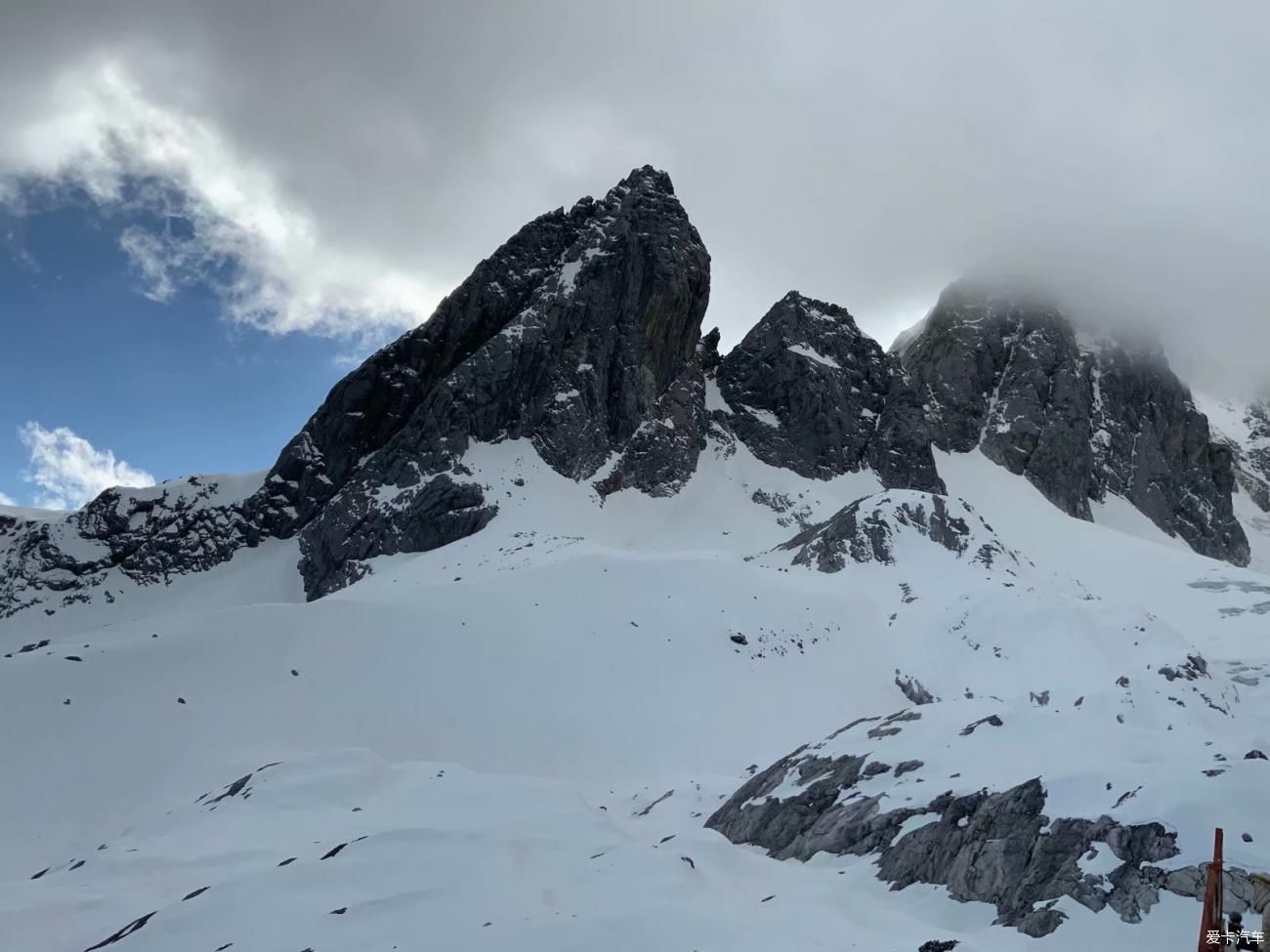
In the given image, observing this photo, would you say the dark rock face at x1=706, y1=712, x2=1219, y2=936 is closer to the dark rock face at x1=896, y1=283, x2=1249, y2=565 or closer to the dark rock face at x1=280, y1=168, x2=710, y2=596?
the dark rock face at x1=280, y1=168, x2=710, y2=596

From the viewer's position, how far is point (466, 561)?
4400 centimetres

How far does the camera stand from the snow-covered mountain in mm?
11445

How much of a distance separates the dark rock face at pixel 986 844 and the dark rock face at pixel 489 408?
5381cm

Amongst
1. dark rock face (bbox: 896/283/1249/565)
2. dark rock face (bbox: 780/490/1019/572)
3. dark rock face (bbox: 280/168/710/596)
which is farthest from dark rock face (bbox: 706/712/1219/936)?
dark rock face (bbox: 896/283/1249/565)

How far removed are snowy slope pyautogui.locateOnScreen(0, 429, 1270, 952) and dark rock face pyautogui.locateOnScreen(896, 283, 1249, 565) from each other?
4062 centimetres

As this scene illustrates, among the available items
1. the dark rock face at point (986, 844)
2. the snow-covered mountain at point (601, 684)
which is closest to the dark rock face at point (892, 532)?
the snow-covered mountain at point (601, 684)

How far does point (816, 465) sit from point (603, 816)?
68197mm

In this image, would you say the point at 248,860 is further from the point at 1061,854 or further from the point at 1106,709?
the point at 1106,709

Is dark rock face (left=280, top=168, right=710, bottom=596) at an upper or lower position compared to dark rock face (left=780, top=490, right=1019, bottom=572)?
upper

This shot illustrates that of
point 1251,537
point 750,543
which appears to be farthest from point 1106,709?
point 1251,537

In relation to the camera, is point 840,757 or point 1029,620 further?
point 1029,620

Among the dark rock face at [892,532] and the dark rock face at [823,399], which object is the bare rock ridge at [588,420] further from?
the dark rock face at [892,532]

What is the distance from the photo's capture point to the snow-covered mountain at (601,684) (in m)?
11.4

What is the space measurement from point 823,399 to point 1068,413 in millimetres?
30697
